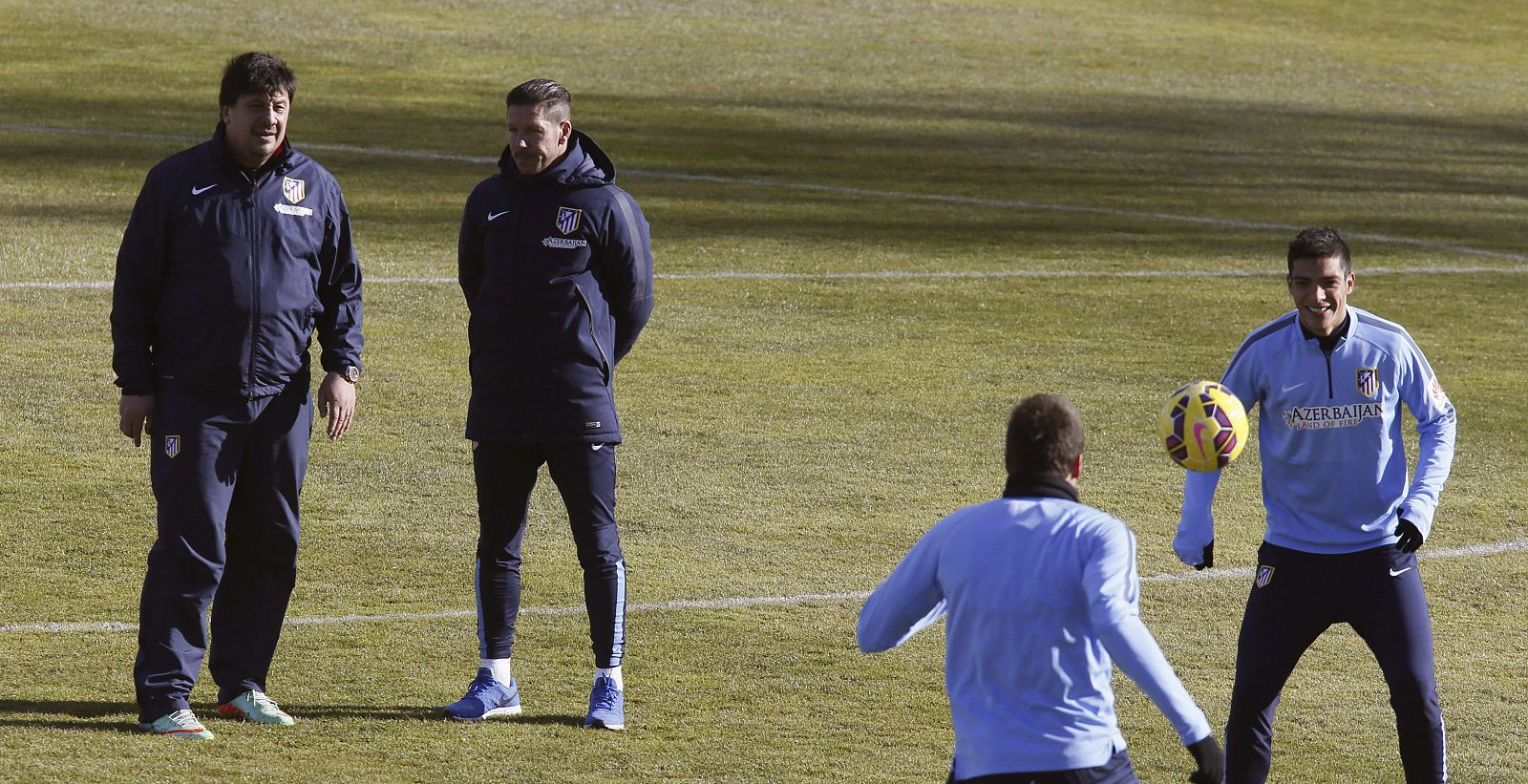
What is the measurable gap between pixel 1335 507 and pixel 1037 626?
2.21 meters

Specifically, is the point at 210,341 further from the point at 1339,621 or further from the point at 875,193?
the point at 875,193

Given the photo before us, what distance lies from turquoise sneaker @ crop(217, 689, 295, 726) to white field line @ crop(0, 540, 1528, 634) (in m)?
1.49

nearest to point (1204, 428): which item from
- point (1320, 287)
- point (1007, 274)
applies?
point (1320, 287)

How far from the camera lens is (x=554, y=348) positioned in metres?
7.40

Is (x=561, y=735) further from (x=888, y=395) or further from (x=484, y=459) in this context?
(x=888, y=395)

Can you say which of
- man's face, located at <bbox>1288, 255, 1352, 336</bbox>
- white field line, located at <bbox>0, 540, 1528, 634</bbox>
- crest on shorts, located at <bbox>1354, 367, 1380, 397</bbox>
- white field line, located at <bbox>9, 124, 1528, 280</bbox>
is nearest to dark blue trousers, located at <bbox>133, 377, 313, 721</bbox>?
white field line, located at <bbox>0, 540, 1528, 634</bbox>

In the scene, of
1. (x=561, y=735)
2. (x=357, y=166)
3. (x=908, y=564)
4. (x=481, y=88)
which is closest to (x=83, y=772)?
(x=561, y=735)

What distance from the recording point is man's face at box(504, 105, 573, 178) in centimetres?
725

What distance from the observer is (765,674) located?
8.50 m

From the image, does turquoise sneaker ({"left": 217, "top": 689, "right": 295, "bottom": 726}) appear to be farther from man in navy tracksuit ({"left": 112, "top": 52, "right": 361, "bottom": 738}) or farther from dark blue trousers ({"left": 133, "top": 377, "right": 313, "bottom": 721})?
man in navy tracksuit ({"left": 112, "top": 52, "right": 361, "bottom": 738})

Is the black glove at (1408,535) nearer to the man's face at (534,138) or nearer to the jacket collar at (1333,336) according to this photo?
the jacket collar at (1333,336)

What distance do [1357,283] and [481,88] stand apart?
1606 cm

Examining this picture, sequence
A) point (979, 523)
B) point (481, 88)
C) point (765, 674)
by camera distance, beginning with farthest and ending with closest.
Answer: point (481, 88)
point (765, 674)
point (979, 523)

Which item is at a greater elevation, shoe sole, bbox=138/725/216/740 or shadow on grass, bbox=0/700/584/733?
shoe sole, bbox=138/725/216/740
